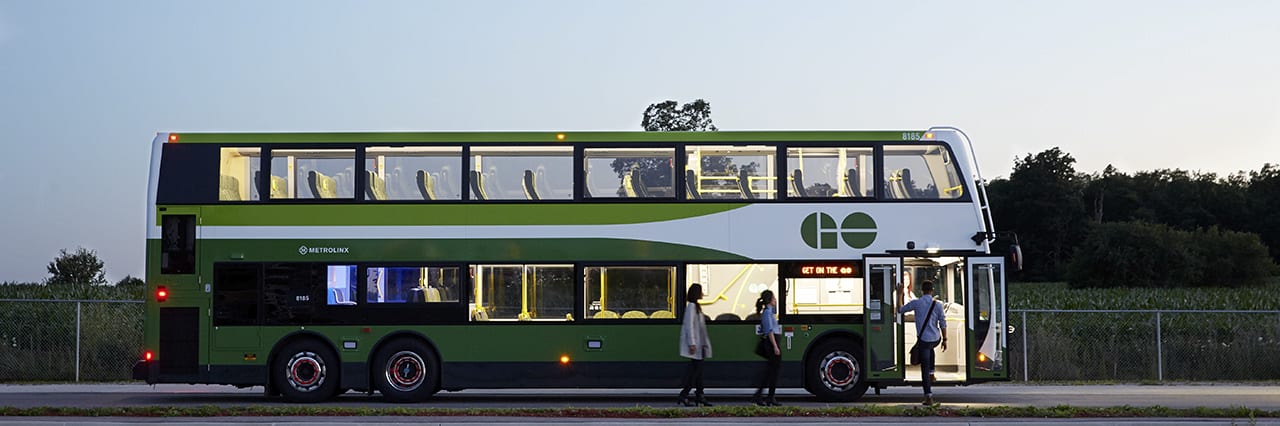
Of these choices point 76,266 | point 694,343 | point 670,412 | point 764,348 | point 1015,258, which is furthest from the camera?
point 76,266

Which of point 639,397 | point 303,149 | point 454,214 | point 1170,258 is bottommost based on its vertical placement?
point 639,397

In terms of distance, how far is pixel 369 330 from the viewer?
17.5 meters

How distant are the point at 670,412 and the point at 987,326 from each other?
17.6ft

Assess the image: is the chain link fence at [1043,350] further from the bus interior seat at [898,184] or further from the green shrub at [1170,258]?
the green shrub at [1170,258]

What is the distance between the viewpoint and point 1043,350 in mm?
24516

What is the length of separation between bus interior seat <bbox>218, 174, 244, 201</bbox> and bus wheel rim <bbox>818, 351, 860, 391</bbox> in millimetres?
7980

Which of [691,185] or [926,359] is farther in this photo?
[691,185]

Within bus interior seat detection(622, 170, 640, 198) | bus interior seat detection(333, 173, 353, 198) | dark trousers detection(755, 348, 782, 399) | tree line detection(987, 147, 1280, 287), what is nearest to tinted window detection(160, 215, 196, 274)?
bus interior seat detection(333, 173, 353, 198)

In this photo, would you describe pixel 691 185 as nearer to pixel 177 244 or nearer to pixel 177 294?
pixel 177 244

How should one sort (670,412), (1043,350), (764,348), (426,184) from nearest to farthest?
(670,412) → (764,348) → (426,184) → (1043,350)

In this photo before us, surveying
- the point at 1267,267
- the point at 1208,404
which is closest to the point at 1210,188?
the point at 1267,267

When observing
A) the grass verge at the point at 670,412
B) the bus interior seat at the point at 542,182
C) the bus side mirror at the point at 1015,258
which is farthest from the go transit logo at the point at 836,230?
the bus interior seat at the point at 542,182

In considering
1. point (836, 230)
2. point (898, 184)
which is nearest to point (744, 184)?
point (836, 230)

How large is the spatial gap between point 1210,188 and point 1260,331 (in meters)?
76.8
